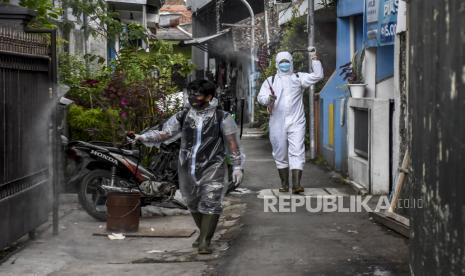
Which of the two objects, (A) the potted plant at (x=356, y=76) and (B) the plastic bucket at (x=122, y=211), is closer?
(B) the plastic bucket at (x=122, y=211)

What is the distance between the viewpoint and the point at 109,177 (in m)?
9.28

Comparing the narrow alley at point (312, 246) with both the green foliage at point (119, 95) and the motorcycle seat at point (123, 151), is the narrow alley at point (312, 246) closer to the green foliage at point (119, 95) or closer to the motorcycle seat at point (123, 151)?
the motorcycle seat at point (123, 151)

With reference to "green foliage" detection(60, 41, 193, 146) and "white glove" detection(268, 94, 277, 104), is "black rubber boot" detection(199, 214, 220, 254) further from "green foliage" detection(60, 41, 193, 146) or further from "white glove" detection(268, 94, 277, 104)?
"green foliage" detection(60, 41, 193, 146)

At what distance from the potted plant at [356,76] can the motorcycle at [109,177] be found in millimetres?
3253

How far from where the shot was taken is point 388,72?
10867 millimetres

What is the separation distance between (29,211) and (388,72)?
18.0 feet

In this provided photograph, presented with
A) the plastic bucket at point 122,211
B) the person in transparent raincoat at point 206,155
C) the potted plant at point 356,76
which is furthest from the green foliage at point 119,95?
the person in transparent raincoat at point 206,155

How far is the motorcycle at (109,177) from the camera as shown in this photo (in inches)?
362

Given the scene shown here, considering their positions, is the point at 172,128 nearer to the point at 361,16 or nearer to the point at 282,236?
the point at 282,236

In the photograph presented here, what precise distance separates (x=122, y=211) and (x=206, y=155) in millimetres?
1489

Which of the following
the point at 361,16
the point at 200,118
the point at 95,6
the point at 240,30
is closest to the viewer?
the point at 200,118

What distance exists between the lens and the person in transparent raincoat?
24.7ft

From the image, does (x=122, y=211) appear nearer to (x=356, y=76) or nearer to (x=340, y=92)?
(x=356, y=76)

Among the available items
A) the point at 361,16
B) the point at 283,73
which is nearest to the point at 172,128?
the point at 283,73
